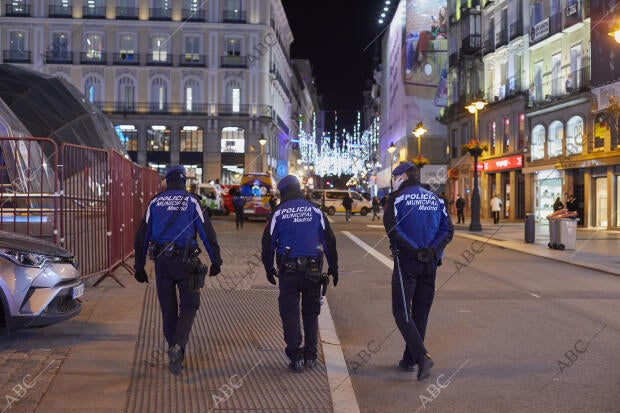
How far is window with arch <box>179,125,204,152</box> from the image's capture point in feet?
223

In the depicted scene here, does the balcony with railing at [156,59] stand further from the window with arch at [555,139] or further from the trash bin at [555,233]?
the trash bin at [555,233]

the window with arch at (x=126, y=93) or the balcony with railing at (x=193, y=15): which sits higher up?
the balcony with railing at (x=193, y=15)

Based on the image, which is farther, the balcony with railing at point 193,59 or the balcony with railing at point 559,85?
the balcony with railing at point 193,59

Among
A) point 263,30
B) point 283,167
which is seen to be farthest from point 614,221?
point 283,167

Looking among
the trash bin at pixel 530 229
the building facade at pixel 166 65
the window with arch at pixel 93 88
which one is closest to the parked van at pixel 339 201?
the building facade at pixel 166 65

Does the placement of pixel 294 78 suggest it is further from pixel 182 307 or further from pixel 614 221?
pixel 182 307

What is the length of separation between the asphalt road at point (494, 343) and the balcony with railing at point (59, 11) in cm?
6021

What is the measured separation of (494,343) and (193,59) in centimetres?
6347

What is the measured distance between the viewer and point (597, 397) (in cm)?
577

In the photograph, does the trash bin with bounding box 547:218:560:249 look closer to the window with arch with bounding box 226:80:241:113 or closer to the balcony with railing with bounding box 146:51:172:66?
the window with arch with bounding box 226:80:241:113

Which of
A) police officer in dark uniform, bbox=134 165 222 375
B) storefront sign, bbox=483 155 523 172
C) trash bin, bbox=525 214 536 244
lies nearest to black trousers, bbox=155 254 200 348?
police officer in dark uniform, bbox=134 165 222 375

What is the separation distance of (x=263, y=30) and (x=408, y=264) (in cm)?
6510

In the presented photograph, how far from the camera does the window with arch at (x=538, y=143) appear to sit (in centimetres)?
3712

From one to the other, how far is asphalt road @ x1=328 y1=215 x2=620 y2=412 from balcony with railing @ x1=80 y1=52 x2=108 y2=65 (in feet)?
191
